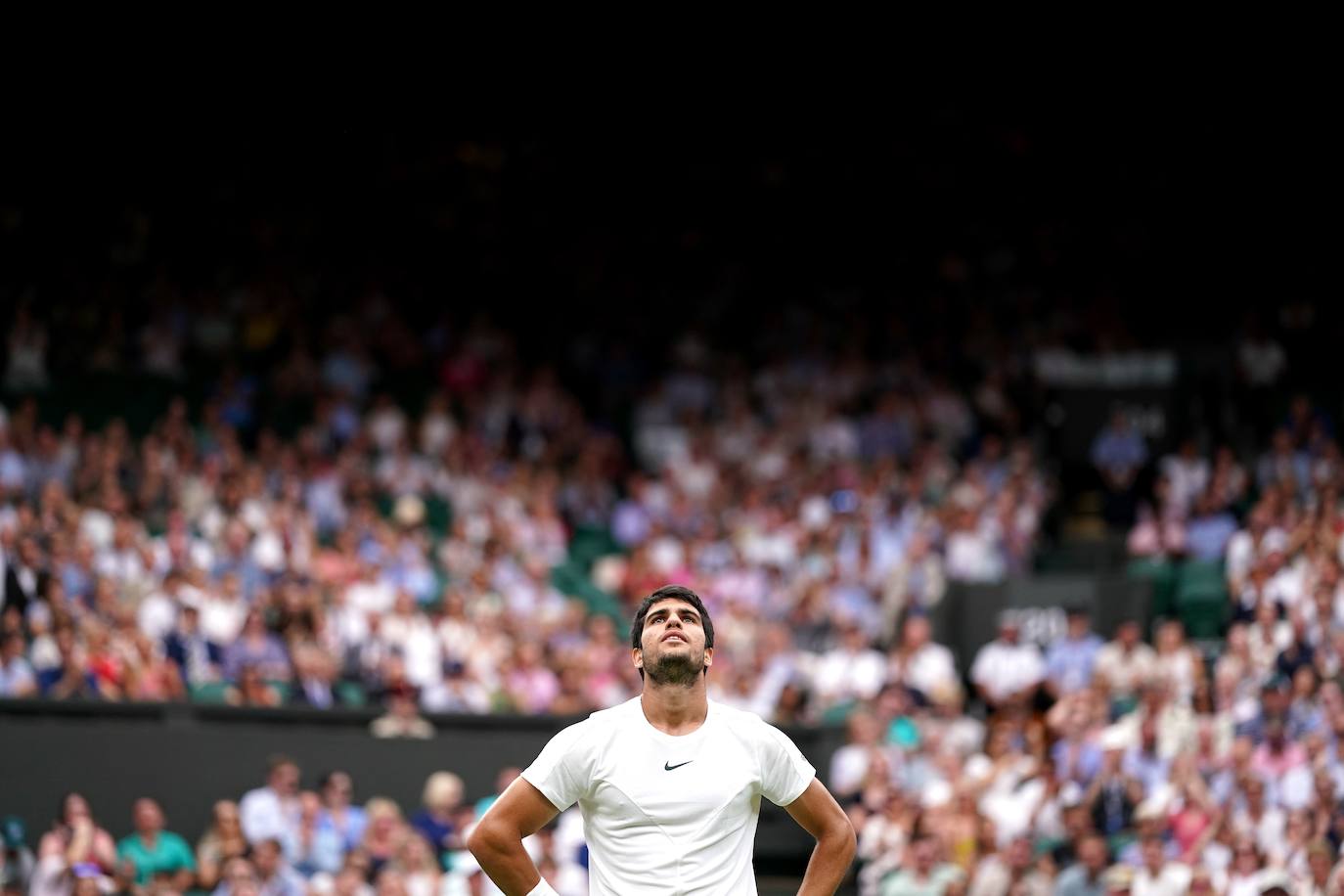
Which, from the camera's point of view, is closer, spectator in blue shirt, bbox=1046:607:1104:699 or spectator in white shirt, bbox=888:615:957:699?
spectator in blue shirt, bbox=1046:607:1104:699

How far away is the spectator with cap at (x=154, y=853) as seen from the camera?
1335cm

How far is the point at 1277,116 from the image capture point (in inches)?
949

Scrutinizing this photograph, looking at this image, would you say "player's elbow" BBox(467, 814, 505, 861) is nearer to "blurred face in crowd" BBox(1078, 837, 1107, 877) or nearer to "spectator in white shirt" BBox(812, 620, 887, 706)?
"blurred face in crowd" BBox(1078, 837, 1107, 877)

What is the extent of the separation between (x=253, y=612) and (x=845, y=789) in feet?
13.8

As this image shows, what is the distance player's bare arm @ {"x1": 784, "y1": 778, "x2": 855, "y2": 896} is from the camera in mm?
6453

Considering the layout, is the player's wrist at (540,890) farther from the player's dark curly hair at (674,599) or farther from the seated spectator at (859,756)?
the seated spectator at (859,756)

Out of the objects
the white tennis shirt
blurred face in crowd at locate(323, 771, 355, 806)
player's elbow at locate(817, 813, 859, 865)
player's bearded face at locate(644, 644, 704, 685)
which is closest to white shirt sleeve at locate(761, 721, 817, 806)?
the white tennis shirt

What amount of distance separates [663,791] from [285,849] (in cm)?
770

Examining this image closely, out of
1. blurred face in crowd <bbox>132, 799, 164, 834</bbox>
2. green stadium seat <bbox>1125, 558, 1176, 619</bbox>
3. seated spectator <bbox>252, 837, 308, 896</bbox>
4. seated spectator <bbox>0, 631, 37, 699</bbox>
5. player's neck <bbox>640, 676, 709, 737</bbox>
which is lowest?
seated spectator <bbox>252, 837, 308, 896</bbox>

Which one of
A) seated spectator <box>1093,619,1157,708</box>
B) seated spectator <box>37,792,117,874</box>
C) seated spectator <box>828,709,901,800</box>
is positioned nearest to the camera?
seated spectator <box>37,792,117,874</box>

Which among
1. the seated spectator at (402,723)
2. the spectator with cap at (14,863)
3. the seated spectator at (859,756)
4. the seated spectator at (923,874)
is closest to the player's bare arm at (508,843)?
the seated spectator at (923,874)

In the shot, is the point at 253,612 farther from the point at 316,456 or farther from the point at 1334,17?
the point at 1334,17

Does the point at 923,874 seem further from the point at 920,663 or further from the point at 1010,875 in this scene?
the point at 920,663

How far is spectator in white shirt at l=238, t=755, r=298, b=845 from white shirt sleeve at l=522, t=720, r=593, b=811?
7.73m
